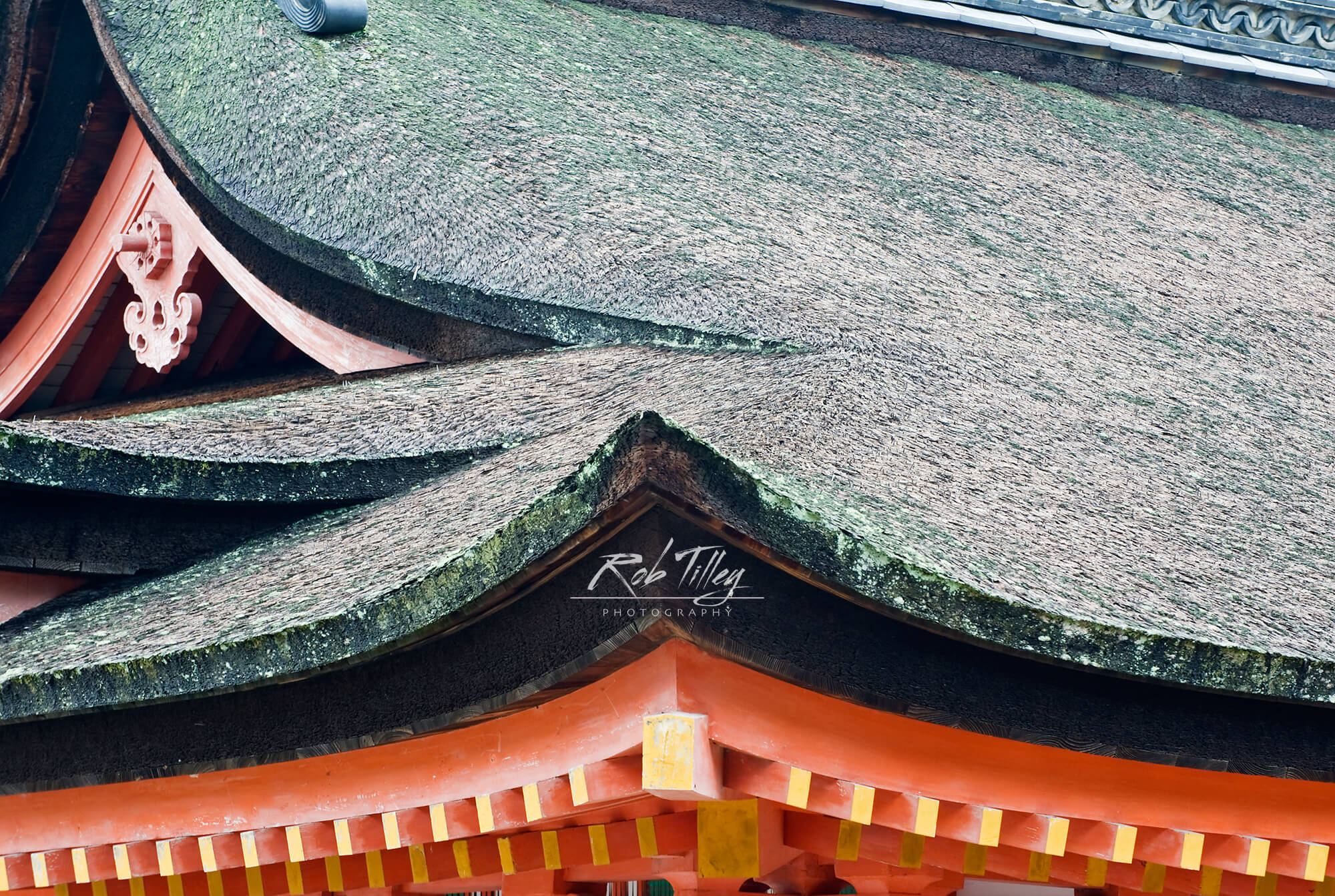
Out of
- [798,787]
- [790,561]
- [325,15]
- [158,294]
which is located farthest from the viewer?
[158,294]

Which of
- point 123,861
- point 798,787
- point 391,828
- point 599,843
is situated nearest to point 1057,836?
point 798,787

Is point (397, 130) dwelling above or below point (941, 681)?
above

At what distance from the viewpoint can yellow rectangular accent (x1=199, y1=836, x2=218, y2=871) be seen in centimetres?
202

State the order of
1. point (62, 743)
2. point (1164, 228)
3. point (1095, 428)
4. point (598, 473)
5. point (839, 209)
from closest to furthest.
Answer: point (598, 473)
point (62, 743)
point (1095, 428)
point (839, 209)
point (1164, 228)

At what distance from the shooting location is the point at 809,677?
5.74 feet

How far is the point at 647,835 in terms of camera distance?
1.96 m

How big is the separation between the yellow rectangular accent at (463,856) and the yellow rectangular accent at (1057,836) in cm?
79

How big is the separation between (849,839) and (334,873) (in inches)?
29.7

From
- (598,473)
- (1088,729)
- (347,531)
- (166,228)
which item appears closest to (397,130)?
(166,228)

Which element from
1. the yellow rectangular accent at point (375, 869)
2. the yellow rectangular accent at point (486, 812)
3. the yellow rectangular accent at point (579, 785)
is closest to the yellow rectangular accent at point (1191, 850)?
the yellow rectangular accent at point (579, 785)

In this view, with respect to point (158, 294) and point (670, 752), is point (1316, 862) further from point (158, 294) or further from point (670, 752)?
point (158, 294)

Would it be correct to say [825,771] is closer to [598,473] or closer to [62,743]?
[598,473]

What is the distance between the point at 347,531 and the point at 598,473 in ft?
2.42

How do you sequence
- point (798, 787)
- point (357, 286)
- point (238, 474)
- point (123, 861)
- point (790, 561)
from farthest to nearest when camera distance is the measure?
point (357, 286)
point (238, 474)
point (123, 861)
point (798, 787)
point (790, 561)
